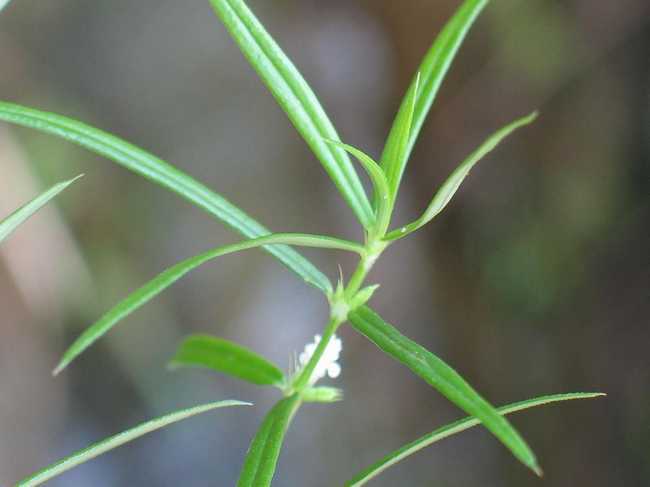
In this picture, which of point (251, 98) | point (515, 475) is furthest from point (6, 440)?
point (515, 475)

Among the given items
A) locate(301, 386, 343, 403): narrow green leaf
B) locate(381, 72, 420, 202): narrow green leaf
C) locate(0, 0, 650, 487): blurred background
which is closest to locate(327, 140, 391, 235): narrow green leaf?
locate(381, 72, 420, 202): narrow green leaf

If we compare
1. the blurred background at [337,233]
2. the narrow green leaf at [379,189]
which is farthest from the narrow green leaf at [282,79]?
the blurred background at [337,233]

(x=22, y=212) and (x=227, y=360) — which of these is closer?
(x=22, y=212)

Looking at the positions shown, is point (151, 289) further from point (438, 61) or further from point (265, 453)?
point (438, 61)

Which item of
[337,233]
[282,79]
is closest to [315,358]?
[282,79]

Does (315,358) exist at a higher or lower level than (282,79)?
lower

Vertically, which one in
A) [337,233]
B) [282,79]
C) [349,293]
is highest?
[282,79]

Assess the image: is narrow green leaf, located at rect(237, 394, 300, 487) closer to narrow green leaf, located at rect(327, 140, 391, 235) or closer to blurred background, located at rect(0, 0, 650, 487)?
narrow green leaf, located at rect(327, 140, 391, 235)

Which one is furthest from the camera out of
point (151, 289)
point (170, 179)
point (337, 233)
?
point (337, 233)
